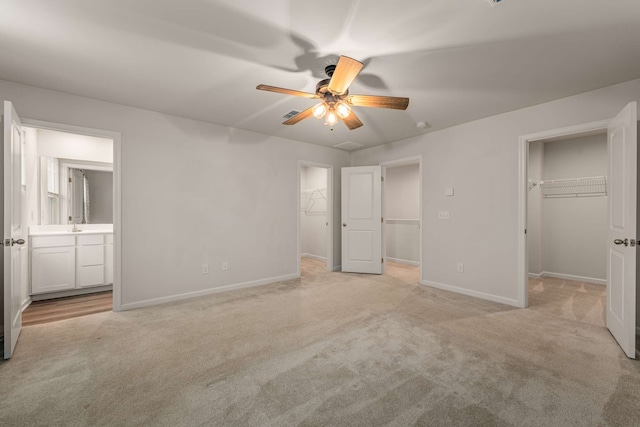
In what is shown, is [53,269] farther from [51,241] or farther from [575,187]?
[575,187]

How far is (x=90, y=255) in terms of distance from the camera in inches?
157

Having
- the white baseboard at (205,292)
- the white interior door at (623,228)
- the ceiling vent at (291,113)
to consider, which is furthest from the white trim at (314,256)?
the white interior door at (623,228)

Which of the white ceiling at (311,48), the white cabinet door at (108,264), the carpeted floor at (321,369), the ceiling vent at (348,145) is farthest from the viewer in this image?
the ceiling vent at (348,145)

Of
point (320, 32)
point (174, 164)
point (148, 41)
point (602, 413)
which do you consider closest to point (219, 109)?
point (174, 164)

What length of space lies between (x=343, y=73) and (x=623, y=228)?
8.73ft

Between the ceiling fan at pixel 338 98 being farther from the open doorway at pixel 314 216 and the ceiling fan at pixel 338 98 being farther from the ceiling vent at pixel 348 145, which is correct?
the open doorway at pixel 314 216

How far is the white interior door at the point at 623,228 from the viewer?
2.21 m

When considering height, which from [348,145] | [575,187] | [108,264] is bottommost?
[108,264]

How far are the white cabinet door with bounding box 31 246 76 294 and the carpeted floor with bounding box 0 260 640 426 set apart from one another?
1.12 m

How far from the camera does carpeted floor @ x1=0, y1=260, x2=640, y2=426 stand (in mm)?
1607

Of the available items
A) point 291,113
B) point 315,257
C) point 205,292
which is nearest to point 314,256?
point 315,257

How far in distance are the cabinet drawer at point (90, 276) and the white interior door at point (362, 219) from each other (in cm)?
384

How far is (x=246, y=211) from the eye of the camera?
14.0ft

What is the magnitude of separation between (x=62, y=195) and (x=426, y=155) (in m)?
5.58
